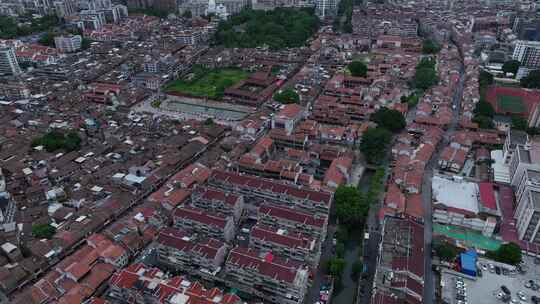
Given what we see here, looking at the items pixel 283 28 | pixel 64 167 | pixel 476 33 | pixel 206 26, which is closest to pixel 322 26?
pixel 283 28

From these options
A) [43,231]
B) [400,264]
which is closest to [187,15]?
[43,231]

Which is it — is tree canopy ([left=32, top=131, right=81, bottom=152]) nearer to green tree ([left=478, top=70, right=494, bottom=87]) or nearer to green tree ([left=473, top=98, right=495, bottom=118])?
green tree ([left=473, top=98, right=495, bottom=118])

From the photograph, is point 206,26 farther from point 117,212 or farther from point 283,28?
point 117,212

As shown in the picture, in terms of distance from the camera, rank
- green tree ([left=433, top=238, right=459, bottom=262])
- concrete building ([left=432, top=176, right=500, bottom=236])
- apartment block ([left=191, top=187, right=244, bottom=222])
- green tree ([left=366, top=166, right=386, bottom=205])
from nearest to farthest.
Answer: green tree ([left=433, top=238, right=459, bottom=262])
concrete building ([left=432, top=176, right=500, bottom=236])
apartment block ([left=191, top=187, right=244, bottom=222])
green tree ([left=366, top=166, right=386, bottom=205])

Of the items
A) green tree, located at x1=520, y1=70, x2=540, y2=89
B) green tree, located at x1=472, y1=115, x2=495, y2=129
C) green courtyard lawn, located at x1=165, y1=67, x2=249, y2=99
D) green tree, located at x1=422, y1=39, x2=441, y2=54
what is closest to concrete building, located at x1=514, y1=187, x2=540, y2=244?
green tree, located at x1=472, y1=115, x2=495, y2=129

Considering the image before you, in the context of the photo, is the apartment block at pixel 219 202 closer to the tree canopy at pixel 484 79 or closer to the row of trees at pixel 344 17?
the tree canopy at pixel 484 79
